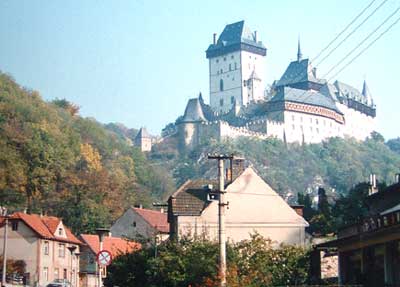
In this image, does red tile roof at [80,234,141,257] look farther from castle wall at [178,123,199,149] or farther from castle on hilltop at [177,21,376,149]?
castle wall at [178,123,199,149]

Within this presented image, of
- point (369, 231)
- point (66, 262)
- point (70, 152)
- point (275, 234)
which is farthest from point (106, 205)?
point (369, 231)

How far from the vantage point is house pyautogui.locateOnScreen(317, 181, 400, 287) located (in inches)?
1029

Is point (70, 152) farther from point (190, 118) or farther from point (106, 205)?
point (190, 118)

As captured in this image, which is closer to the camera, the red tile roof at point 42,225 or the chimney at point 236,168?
the chimney at point 236,168

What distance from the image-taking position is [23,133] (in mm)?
108875

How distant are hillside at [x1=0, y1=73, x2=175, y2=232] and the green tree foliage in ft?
135

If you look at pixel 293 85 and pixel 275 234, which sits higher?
pixel 293 85

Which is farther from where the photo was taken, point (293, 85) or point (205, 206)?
point (293, 85)

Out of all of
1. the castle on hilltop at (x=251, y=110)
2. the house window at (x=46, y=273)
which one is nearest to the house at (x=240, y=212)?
the house window at (x=46, y=273)

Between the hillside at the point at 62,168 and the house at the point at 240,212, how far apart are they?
35.3 meters

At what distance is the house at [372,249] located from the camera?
26125mm

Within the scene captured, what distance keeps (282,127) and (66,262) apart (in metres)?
119

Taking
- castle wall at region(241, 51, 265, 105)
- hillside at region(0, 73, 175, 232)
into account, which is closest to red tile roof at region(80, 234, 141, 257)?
hillside at region(0, 73, 175, 232)

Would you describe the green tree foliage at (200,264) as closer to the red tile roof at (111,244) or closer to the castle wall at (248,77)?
the red tile roof at (111,244)
